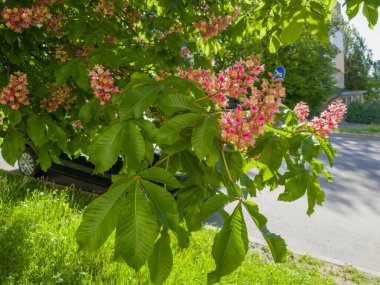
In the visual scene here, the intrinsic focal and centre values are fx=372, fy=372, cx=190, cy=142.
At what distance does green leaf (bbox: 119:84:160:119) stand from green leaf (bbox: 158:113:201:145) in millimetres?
102

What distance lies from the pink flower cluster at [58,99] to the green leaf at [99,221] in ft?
5.23

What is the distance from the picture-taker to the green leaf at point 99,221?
1.08 m

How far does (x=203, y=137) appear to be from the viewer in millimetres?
1284

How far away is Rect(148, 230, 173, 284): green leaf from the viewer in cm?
130

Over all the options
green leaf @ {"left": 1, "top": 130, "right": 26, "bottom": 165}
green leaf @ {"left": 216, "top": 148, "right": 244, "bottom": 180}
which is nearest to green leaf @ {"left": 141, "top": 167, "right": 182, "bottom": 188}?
green leaf @ {"left": 216, "top": 148, "right": 244, "bottom": 180}

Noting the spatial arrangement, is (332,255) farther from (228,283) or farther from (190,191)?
(190,191)

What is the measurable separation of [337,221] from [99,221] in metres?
5.36

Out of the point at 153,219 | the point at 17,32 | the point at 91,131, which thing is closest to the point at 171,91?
the point at 153,219

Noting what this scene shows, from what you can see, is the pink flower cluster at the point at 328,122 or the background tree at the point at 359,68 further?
the background tree at the point at 359,68

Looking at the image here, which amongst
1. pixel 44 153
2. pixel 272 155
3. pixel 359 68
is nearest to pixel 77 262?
pixel 44 153

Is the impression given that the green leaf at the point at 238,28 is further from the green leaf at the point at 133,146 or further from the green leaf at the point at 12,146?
the green leaf at the point at 133,146

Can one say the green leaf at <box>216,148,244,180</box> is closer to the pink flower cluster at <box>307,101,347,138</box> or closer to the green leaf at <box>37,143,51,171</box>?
the pink flower cluster at <box>307,101,347,138</box>

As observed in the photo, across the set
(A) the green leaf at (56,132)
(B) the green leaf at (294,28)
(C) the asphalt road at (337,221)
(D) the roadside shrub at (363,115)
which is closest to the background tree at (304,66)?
(D) the roadside shrub at (363,115)

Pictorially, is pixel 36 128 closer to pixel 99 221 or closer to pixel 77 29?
pixel 77 29
